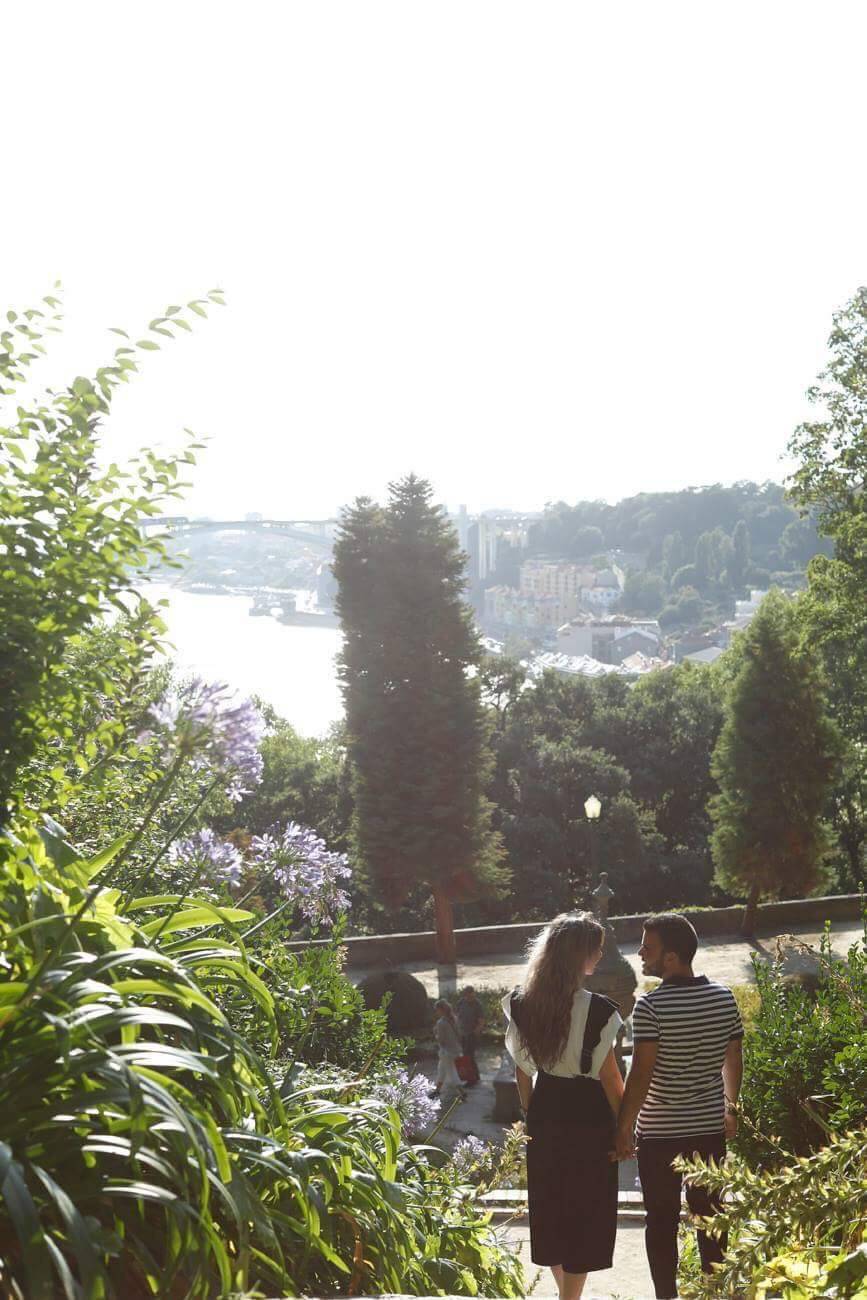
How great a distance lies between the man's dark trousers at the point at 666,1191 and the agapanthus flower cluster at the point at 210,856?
4.62 feet

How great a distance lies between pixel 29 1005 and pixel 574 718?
3185 centimetres

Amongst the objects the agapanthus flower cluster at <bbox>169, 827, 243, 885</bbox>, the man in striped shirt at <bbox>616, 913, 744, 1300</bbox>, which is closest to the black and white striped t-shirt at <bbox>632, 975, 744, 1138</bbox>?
the man in striped shirt at <bbox>616, 913, 744, 1300</bbox>

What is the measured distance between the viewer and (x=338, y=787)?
103 feet

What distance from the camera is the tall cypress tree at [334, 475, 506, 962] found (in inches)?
850

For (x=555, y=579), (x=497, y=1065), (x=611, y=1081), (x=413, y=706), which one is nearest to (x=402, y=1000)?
(x=497, y=1065)

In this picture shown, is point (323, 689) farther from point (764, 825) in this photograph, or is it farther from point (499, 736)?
point (764, 825)

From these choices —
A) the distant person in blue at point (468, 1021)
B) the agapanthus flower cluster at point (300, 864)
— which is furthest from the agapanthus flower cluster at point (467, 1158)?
→ the distant person in blue at point (468, 1021)

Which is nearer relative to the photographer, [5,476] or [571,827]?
[5,476]

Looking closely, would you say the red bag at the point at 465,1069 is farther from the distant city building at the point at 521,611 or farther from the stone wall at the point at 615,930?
the distant city building at the point at 521,611

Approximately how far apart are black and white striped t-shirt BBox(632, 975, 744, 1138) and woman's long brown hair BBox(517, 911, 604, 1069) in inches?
13.7

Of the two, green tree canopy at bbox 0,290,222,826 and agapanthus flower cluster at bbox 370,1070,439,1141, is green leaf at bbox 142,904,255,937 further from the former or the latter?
agapanthus flower cluster at bbox 370,1070,439,1141

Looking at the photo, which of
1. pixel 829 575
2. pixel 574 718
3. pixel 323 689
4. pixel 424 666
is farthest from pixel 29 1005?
pixel 323 689

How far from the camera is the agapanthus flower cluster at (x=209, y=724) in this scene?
7.28 feet

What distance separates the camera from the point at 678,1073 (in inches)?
147
